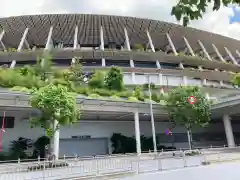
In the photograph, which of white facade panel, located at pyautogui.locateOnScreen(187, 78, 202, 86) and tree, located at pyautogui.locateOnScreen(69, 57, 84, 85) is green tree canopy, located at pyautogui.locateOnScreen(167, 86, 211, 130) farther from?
white facade panel, located at pyautogui.locateOnScreen(187, 78, 202, 86)

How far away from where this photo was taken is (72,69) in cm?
3719

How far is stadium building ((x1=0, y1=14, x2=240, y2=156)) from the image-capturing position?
28402mm

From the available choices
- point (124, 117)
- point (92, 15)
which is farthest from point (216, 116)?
point (92, 15)

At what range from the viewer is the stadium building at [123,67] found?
28402 mm

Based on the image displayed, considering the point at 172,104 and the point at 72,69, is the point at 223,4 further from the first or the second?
the point at 72,69

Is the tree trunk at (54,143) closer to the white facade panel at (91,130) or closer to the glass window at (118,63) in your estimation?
the white facade panel at (91,130)

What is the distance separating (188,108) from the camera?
91.1 ft

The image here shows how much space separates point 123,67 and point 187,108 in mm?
18973

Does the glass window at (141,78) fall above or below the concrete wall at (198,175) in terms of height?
above

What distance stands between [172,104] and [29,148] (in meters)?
17.8

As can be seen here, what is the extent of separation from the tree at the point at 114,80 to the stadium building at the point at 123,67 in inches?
190

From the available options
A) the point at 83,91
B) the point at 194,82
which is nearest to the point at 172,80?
the point at 194,82

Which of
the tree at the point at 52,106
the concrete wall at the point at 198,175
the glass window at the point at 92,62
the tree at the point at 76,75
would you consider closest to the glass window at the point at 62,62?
the glass window at the point at 92,62

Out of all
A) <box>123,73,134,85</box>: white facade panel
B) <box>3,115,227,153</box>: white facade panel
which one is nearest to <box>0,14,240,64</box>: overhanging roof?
<box>123,73,134,85</box>: white facade panel
